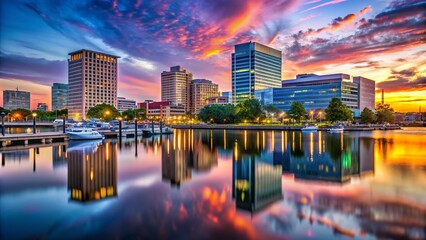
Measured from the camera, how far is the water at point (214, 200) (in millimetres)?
11898

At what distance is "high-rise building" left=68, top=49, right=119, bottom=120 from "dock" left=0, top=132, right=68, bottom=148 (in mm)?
134432

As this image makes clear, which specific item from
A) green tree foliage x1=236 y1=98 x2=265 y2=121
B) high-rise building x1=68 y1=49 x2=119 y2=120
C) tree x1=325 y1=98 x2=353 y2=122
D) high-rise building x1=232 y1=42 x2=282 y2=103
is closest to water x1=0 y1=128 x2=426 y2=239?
tree x1=325 y1=98 x2=353 y2=122

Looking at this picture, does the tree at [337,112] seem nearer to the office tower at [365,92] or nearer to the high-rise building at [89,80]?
the office tower at [365,92]

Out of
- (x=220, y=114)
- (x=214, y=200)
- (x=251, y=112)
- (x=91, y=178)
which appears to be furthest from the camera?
(x=220, y=114)

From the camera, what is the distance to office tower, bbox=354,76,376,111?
172 metres

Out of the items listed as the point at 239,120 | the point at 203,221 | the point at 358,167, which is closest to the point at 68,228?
the point at 203,221

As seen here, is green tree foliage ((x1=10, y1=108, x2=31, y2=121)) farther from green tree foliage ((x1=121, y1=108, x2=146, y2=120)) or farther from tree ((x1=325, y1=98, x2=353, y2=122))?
tree ((x1=325, y1=98, x2=353, y2=122))

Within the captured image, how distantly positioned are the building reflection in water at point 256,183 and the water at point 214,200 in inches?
2.8

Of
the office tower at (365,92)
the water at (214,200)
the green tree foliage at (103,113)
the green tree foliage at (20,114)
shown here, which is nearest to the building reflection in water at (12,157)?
the water at (214,200)

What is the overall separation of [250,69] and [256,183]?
543 feet

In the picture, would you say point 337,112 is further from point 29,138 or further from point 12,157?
point 12,157

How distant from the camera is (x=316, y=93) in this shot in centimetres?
15962

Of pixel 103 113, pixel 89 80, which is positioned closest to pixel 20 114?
pixel 89 80

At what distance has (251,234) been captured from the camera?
11492 millimetres
